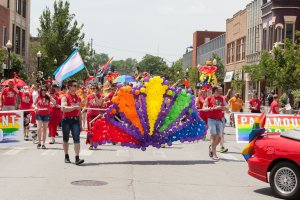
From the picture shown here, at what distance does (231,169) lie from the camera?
11898mm

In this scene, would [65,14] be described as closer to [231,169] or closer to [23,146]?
[23,146]

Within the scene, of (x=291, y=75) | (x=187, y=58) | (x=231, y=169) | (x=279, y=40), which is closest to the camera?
(x=231, y=169)

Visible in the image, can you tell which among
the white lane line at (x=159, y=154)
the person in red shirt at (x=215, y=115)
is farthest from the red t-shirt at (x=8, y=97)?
the person in red shirt at (x=215, y=115)

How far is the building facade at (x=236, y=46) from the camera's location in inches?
2605

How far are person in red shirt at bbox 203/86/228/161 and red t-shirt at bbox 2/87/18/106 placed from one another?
22.4 feet

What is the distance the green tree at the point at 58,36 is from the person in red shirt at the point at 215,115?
39529 mm

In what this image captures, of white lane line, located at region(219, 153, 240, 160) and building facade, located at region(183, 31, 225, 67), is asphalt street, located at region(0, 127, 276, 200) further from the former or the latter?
building facade, located at region(183, 31, 225, 67)

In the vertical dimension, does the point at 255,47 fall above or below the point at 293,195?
above

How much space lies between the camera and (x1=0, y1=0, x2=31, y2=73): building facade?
52.2 m

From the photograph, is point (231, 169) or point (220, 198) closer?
point (220, 198)

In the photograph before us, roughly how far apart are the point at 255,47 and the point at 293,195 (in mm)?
52185

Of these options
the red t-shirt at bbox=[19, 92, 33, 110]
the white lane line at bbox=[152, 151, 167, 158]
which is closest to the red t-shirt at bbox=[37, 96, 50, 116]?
the red t-shirt at bbox=[19, 92, 33, 110]

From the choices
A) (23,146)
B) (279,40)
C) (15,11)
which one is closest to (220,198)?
(23,146)

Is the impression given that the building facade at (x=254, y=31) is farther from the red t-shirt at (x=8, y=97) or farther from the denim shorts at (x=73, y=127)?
the denim shorts at (x=73, y=127)
